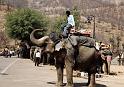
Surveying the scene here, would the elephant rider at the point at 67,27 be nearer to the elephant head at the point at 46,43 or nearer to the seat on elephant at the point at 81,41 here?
the seat on elephant at the point at 81,41

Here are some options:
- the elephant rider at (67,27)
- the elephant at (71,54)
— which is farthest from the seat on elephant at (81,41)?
the elephant rider at (67,27)

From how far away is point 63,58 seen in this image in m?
18.0

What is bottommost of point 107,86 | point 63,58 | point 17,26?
point 107,86

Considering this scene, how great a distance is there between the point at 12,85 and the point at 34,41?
8.44ft

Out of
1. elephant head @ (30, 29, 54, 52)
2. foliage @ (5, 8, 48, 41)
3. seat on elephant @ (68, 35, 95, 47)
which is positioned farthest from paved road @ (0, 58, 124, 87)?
foliage @ (5, 8, 48, 41)

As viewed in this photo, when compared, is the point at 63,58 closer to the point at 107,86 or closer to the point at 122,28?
the point at 107,86

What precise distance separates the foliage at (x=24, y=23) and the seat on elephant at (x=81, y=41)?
63274 mm

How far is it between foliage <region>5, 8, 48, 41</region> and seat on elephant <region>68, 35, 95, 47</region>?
208ft

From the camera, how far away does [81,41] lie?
58.1 feet

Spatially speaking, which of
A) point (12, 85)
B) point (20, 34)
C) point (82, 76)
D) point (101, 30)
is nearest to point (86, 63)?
point (12, 85)

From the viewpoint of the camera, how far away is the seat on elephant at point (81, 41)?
1731 centimetres

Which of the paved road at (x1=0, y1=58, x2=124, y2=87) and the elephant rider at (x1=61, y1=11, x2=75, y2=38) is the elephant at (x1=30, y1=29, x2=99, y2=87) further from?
the paved road at (x1=0, y1=58, x2=124, y2=87)

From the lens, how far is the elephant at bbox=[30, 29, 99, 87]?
57.3ft

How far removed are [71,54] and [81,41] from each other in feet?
2.23
